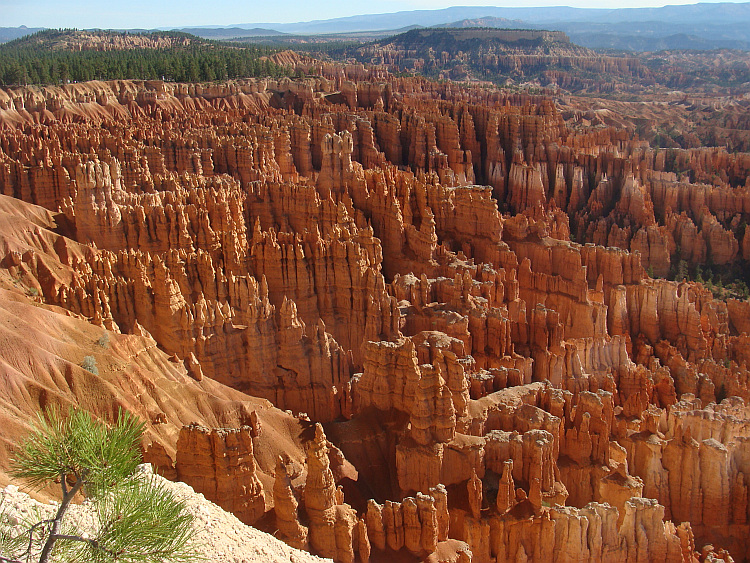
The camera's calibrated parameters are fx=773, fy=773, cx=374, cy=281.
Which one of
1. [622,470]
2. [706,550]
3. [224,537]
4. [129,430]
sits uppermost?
[129,430]

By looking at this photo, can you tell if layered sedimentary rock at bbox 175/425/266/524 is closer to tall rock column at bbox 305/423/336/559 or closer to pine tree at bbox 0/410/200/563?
tall rock column at bbox 305/423/336/559

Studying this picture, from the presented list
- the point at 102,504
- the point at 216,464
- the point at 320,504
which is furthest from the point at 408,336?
the point at 102,504

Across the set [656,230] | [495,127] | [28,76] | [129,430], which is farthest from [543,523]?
[28,76]

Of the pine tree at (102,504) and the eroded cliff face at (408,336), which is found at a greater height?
the pine tree at (102,504)

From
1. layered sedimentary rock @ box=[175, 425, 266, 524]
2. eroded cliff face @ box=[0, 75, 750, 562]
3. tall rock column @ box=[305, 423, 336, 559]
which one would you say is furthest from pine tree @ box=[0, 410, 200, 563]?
tall rock column @ box=[305, 423, 336, 559]

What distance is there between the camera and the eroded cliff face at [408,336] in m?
17.5

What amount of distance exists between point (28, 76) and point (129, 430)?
76.6m

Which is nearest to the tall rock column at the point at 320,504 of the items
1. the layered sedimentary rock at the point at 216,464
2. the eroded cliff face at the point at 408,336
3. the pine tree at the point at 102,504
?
the eroded cliff face at the point at 408,336

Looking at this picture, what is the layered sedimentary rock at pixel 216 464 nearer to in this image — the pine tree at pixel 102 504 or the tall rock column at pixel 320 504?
the tall rock column at pixel 320 504

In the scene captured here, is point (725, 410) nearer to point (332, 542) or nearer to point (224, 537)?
point (332, 542)

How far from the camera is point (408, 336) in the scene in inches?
1049

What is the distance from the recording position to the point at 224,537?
10.6m

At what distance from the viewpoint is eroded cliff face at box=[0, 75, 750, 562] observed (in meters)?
17.5

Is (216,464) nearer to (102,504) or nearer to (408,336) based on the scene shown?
(102,504)
